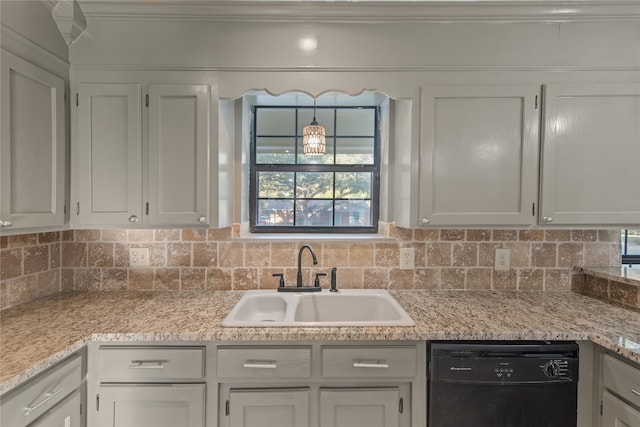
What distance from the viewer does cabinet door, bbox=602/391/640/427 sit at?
118cm

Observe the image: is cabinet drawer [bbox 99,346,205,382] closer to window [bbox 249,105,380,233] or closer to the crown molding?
window [bbox 249,105,380,233]

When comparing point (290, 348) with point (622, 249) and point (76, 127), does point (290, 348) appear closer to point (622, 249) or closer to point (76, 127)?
point (76, 127)

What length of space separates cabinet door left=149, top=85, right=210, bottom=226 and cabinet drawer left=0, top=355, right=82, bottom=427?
2.32 feet

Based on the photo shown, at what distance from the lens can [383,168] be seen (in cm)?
212

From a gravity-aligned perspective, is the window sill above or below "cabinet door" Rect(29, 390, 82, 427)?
above

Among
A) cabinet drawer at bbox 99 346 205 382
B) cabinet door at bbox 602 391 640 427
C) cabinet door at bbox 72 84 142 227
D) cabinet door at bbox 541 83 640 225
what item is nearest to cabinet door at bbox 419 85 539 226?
cabinet door at bbox 541 83 640 225

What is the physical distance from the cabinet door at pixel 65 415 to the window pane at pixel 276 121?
175 cm

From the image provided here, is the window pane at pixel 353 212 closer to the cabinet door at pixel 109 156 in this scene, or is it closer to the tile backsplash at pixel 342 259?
the tile backsplash at pixel 342 259

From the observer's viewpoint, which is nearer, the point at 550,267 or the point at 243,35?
the point at 243,35

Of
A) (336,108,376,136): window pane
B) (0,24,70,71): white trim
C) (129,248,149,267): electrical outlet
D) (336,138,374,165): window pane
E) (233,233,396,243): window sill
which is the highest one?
(0,24,70,71): white trim

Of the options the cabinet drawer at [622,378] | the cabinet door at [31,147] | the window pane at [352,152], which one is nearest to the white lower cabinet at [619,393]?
the cabinet drawer at [622,378]

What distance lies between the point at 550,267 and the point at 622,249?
58 centimetres

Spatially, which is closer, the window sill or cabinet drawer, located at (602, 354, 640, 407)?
cabinet drawer, located at (602, 354, 640, 407)

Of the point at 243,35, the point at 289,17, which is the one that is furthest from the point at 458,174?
the point at 243,35
